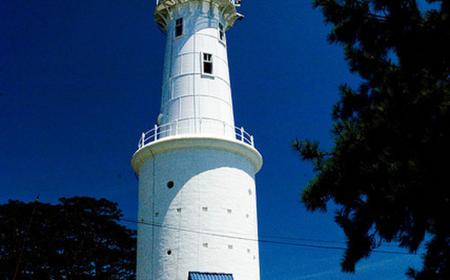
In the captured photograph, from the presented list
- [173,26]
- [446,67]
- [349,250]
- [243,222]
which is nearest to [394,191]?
[349,250]

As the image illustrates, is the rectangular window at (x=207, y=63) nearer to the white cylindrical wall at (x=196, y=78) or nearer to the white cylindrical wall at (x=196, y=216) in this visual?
the white cylindrical wall at (x=196, y=78)

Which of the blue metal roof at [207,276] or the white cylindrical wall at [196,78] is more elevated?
the white cylindrical wall at [196,78]

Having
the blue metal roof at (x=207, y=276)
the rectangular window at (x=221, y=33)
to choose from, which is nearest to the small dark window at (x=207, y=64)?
the rectangular window at (x=221, y=33)

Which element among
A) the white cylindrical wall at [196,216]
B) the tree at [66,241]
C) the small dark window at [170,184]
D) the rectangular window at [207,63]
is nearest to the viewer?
the white cylindrical wall at [196,216]

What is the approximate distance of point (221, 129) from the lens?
2381cm

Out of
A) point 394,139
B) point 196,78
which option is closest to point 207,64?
point 196,78

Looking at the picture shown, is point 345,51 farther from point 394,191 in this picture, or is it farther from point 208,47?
point 208,47

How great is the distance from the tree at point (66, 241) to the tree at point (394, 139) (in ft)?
95.7

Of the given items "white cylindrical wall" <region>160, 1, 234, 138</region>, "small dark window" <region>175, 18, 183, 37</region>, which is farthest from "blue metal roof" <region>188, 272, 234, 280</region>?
"small dark window" <region>175, 18, 183, 37</region>

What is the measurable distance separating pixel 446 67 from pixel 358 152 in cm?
178

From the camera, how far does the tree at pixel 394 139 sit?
7594mm

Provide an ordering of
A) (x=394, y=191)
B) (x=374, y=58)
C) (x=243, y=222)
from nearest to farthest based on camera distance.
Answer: (x=394, y=191) → (x=374, y=58) → (x=243, y=222)

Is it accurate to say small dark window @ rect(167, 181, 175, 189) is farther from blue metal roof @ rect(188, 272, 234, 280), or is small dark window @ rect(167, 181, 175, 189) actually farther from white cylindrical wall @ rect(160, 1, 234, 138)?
blue metal roof @ rect(188, 272, 234, 280)

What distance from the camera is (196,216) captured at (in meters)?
21.5
